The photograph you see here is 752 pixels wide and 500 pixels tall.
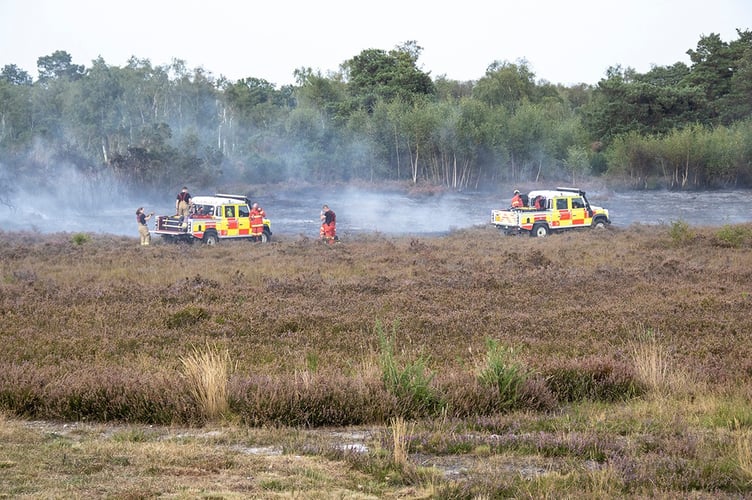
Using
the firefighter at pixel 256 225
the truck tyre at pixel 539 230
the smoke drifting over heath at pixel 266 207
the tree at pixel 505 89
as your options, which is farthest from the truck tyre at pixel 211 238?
the tree at pixel 505 89

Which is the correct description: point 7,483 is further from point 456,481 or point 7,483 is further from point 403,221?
point 403,221

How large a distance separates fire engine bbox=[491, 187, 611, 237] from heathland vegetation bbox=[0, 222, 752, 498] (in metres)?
14.3

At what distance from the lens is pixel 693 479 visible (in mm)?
5715

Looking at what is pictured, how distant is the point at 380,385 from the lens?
28.2 feet

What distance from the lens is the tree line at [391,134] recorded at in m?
61.9

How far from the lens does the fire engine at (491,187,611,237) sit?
3562 centimetres

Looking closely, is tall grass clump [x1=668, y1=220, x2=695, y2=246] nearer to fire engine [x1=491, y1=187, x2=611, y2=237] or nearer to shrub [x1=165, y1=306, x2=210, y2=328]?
fire engine [x1=491, y1=187, x2=611, y2=237]

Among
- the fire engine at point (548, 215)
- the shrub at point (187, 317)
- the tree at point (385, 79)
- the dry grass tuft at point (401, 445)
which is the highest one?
the tree at point (385, 79)

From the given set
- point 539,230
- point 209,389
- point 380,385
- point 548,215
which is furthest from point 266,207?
point 209,389

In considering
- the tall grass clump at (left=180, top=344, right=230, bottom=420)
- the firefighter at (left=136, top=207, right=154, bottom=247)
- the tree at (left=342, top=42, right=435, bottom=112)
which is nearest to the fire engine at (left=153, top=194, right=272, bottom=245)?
the firefighter at (left=136, top=207, right=154, bottom=247)

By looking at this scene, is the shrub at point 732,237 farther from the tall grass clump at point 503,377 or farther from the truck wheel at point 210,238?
the tall grass clump at point 503,377

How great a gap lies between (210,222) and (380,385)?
2575 centimetres

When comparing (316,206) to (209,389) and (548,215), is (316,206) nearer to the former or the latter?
(548,215)

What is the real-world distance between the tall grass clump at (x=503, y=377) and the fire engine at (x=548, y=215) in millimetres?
27105
